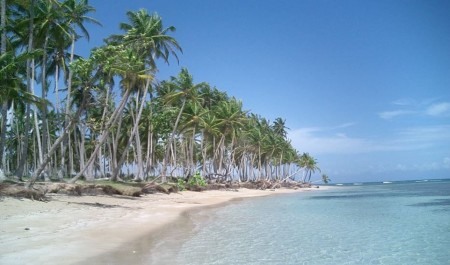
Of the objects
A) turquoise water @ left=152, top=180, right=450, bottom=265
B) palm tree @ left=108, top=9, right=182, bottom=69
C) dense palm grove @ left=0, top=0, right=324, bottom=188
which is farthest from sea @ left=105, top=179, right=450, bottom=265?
palm tree @ left=108, top=9, right=182, bottom=69

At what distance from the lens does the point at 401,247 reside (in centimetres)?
1037

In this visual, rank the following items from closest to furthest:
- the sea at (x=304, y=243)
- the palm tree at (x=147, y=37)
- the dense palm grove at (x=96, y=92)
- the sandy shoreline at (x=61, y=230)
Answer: the sandy shoreline at (x=61, y=230) < the sea at (x=304, y=243) < the dense palm grove at (x=96, y=92) < the palm tree at (x=147, y=37)

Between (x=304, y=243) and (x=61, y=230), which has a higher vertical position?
(x=61, y=230)

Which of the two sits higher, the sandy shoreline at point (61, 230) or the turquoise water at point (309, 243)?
the sandy shoreline at point (61, 230)

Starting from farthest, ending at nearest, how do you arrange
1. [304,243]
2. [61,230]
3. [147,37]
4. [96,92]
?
[147,37], [96,92], [304,243], [61,230]

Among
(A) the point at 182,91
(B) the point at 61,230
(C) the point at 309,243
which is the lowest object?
(C) the point at 309,243

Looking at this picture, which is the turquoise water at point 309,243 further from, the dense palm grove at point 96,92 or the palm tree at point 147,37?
the palm tree at point 147,37

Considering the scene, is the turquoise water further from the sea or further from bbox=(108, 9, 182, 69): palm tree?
bbox=(108, 9, 182, 69): palm tree

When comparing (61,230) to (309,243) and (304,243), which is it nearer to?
(304,243)

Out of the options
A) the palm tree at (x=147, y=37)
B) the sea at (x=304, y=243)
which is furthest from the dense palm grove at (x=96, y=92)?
the sea at (x=304, y=243)

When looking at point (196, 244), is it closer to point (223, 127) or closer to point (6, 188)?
point (6, 188)

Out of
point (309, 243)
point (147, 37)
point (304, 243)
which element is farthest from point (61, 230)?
point (147, 37)

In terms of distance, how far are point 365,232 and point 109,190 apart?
17723mm

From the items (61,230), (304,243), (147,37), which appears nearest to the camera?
(61,230)
